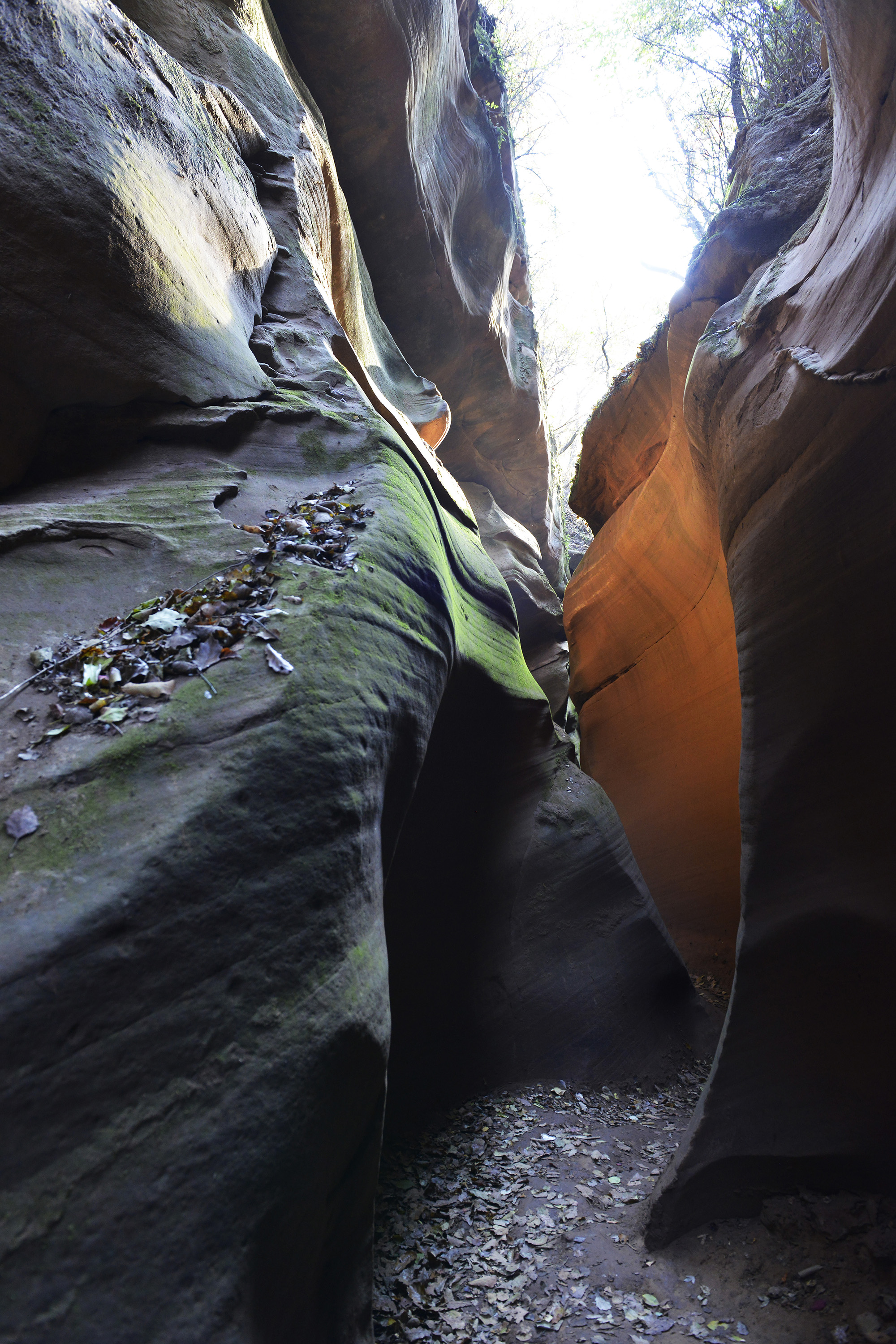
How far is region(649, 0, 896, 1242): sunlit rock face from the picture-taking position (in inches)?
159

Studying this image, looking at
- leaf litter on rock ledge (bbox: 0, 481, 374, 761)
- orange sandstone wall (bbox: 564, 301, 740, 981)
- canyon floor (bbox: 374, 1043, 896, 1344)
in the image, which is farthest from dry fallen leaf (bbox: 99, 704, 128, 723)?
A: orange sandstone wall (bbox: 564, 301, 740, 981)

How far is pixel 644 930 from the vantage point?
655 cm

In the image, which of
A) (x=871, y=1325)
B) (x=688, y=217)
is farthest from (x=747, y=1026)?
(x=688, y=217)

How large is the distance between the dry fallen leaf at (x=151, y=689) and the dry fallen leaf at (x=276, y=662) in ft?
1.33

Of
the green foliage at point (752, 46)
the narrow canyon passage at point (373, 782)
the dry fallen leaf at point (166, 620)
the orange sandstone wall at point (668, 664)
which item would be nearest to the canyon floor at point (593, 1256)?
the narrow canyon passage at point (373, 782)

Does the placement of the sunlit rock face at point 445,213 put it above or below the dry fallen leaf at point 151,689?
above

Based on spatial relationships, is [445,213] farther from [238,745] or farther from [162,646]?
[238,745]

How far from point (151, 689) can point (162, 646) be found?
1.04 feet

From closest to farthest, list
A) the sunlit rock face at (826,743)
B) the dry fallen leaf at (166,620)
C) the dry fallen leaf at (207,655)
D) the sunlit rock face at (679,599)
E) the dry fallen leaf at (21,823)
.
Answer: the dry fallen leaf at (21,823) → the dry fallen leaf at (207,655) → the dry fallen leaf at (166,620) → the sunlit rock face at (826,743) → the sunlit rock face at (679,599)

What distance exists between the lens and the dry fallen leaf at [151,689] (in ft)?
9.07

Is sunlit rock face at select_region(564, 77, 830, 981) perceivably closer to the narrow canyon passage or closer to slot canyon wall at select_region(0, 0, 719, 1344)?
the narrow canyon passage

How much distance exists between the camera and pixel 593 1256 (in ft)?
12.6

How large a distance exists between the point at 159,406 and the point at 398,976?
484 cm

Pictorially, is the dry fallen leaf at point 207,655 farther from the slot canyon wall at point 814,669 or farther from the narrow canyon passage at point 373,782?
the slot canyon wall at point 814,669
